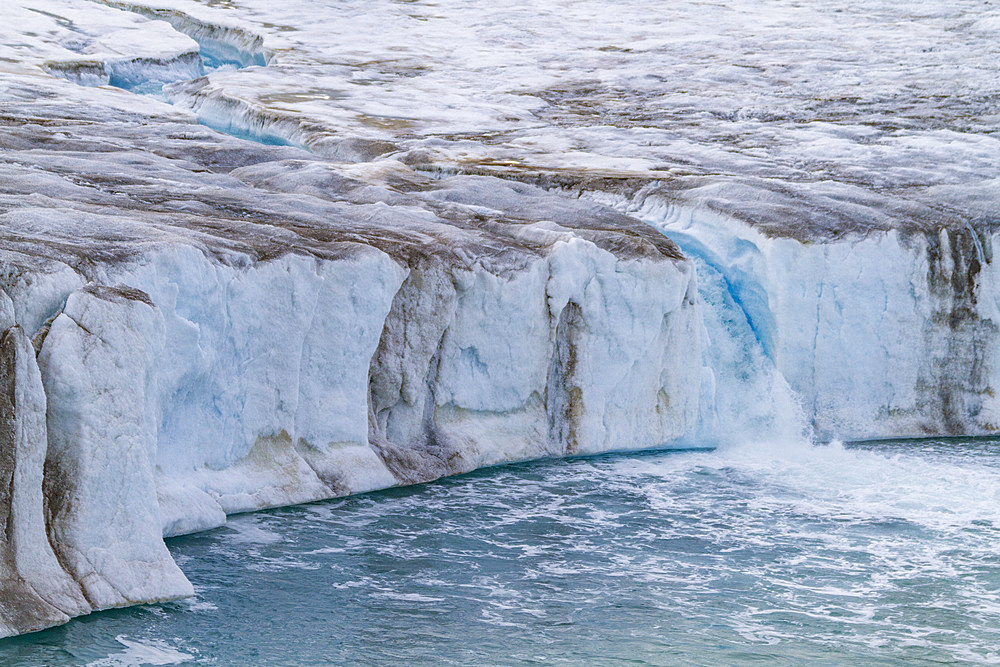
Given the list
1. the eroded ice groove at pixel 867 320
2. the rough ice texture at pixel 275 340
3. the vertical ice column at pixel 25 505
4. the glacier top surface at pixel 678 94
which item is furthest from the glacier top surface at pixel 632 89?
the vertical ice column at pixel 25 505

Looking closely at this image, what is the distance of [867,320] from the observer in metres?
10.8

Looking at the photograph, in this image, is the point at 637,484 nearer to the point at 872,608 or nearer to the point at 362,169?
the point at 872,608

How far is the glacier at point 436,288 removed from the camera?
635 cm

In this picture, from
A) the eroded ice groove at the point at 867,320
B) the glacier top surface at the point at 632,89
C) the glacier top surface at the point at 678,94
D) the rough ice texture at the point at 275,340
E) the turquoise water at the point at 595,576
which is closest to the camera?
the turquoise water at the point at 595,576

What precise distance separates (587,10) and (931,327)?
15.8 m

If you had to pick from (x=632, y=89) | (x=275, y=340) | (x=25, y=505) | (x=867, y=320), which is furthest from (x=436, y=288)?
(x=632, y=89)

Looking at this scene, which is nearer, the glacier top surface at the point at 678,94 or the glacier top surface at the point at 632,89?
the glacier top surface at the point at 678,94

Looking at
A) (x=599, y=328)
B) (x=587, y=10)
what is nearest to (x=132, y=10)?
(x=587, y=10)

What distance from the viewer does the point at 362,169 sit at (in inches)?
486

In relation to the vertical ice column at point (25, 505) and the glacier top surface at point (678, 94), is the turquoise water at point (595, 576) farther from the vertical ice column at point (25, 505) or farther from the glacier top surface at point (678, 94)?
the glacier top surface at point (678, 94)

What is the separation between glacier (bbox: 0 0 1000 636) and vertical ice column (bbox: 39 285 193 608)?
0.6 inches

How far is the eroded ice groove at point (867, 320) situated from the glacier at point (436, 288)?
0.03 m

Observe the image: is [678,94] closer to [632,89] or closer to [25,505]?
[632,89]

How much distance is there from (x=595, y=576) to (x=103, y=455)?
117 inches
